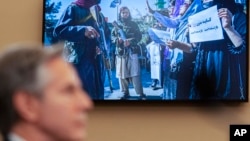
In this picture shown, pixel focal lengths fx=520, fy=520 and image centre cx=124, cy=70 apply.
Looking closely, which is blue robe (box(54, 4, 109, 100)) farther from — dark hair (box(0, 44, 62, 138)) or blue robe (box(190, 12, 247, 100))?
dark hair (box(0, 44, 62, 138))

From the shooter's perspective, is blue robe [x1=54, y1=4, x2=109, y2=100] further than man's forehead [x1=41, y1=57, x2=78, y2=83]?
Yes

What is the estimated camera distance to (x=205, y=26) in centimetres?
282

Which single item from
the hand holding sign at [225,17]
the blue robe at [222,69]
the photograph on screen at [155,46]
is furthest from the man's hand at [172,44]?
the hand holding sign at [225,17]

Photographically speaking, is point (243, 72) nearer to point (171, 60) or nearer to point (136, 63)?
point (171, 60)

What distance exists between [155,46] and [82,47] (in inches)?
15.9

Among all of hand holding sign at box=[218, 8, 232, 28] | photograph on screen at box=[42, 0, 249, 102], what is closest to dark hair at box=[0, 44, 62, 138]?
photograph on screen at box=[42, 0, 249, 102]

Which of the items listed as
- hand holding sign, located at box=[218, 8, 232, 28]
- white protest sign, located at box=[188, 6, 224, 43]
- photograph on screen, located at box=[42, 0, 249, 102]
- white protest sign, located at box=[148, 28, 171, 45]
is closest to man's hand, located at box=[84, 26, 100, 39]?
photograph on screen, located at box=[42, 0, 249, 102]

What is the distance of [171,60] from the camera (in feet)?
9.28

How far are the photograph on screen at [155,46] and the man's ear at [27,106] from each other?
1858 millimetres

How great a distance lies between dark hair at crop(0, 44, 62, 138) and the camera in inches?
36.2

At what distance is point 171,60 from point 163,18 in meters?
0.24

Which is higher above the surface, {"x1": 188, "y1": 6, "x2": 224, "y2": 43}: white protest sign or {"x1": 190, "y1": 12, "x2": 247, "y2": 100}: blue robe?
{"x1": 188, "y1": 6, "x2": 224, "y2": 43}: white protest sign

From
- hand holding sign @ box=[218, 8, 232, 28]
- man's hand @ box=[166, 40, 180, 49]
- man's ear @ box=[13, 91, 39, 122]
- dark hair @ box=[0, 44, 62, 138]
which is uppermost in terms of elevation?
hand holding sign @ box=[218, 8, 232, 28]

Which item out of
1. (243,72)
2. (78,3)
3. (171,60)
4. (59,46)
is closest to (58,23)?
(78,3)
